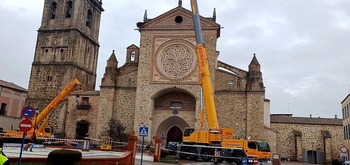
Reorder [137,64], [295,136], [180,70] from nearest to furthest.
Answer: [180,70] → [137,64] → [295,136]

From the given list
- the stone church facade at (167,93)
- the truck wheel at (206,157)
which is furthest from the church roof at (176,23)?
the truck wheel at (206,157)

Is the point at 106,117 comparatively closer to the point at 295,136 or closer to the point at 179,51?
the point at 179,51

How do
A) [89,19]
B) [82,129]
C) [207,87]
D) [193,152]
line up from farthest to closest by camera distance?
[89,19] → [82,129] → [193,152] → [207,87]

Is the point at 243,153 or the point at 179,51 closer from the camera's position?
the point at 243,153

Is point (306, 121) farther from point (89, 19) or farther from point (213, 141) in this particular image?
point (89, 19)

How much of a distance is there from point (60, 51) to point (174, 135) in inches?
750

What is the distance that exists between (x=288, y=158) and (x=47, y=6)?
36.6 m

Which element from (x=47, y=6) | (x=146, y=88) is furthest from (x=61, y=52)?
(x=146, y=88)

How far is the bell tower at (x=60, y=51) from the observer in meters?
40.5

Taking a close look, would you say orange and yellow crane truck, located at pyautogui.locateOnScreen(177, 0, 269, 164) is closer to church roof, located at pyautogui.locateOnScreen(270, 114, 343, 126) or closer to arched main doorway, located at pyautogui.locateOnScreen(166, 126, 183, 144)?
arched main doorway, located at pyautogui.locateOnScreen(166, 126, 183, 144)

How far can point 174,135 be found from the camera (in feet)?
111

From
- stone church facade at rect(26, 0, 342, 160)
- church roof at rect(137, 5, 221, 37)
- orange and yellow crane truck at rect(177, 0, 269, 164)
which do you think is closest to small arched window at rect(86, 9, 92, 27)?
stone church facade at rect(26, 0, 342, 160)

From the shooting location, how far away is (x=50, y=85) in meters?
40.4

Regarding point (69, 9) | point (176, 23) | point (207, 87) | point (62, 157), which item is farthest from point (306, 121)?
point (62, 157)
